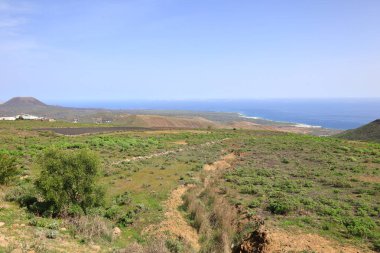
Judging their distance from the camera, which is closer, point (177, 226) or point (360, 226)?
point (360, 226)

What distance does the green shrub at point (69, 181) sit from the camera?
45.7 feet

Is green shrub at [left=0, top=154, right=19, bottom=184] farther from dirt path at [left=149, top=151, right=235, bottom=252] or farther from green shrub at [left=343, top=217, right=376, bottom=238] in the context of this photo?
green shrub at [left=343, top=217, right=376, bottom=238]

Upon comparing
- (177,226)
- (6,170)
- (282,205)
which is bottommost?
(177,226)

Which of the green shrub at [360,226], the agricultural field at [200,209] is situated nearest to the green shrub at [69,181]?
the agricultural field at [200,209]

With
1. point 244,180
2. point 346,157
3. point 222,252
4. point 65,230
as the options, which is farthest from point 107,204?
point 346,157

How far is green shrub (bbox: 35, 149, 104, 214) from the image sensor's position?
13917mm

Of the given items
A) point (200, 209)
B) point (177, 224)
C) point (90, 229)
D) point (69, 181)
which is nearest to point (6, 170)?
point (69, 181)

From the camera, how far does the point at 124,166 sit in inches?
1051

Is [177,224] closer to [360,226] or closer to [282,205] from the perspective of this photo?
[282,205]

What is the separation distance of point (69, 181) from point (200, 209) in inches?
284

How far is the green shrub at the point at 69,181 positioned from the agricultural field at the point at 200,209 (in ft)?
0.56

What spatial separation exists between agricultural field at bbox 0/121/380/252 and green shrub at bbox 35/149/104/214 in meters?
0.17

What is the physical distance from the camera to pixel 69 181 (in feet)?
47.5

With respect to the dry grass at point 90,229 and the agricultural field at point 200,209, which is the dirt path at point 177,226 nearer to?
the agricultural field at point 200,209
